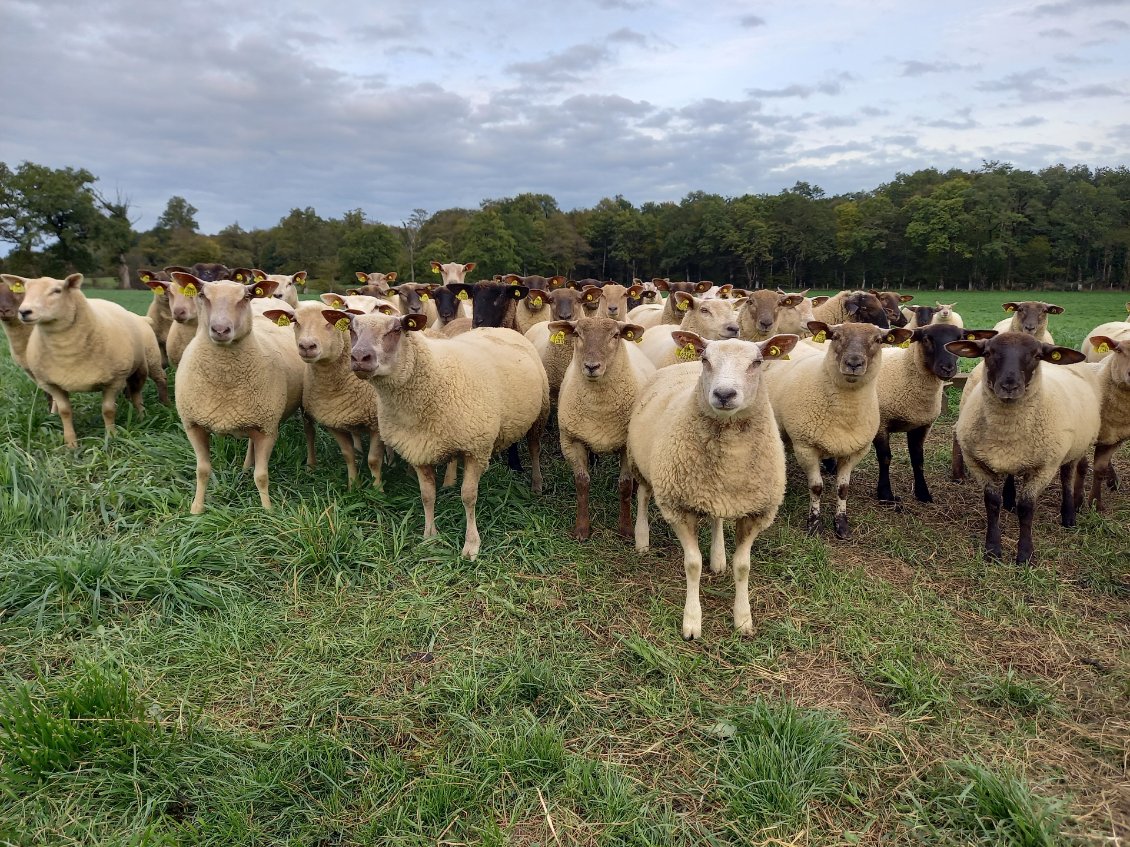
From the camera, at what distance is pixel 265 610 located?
4.18 meters

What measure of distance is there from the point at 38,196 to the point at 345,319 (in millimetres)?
60682

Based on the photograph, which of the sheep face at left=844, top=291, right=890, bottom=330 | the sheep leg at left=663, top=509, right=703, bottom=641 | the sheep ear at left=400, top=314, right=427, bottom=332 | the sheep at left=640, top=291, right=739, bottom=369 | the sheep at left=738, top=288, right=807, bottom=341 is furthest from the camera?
the sheep face at left=844, top=291, right=890, bottom=330

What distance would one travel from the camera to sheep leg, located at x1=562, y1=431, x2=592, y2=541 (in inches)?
216

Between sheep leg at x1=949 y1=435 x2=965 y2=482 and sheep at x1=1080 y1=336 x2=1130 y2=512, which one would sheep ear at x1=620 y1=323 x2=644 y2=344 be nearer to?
sheep leg at x1=949 y1=435 x2=965 y2=482

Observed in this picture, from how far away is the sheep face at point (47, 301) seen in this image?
20.4 ft

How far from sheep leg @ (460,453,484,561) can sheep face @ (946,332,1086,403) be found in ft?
14.0

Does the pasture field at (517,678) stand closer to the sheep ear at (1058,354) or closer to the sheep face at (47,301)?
the sheep face at (47,301)

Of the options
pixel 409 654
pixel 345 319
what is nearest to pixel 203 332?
pixel 345 319

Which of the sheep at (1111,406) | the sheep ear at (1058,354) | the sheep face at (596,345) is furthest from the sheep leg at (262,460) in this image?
the sheep at (1111,406)

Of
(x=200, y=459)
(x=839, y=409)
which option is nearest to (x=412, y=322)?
(x=200, y=459)

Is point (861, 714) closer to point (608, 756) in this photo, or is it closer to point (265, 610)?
point (608, 756)

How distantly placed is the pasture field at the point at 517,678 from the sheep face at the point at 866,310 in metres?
3.58

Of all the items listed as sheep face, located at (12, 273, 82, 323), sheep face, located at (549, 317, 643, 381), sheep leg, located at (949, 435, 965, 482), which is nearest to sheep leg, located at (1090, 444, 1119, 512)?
sheep leg, located at (949, 435, 965, 482)

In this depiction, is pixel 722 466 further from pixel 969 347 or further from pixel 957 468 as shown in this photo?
pixel 957 468
